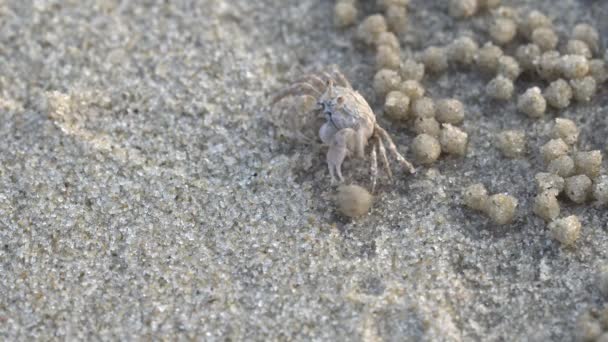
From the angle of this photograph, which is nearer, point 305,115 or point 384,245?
point 384,245

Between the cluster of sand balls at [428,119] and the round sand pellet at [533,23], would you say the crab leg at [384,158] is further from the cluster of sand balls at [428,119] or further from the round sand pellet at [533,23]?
the round sand pellet at [533,23]

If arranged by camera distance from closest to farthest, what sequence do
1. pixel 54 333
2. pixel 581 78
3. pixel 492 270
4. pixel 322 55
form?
pixel 54 333, pixel 492 270, pixel 581 78, pixel 322 55

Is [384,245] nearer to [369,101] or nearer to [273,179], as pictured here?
[273,179]

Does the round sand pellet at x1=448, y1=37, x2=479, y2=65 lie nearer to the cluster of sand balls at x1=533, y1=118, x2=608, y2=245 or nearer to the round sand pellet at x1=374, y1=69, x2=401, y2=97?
the round sand pellet at x1=374, y1=69, x2=401, y2=97

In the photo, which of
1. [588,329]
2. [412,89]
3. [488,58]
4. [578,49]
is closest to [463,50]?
[488,58]

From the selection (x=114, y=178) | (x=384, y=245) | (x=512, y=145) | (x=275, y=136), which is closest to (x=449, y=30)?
(x=512, y=145)

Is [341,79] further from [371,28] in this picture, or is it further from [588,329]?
[588,329]
